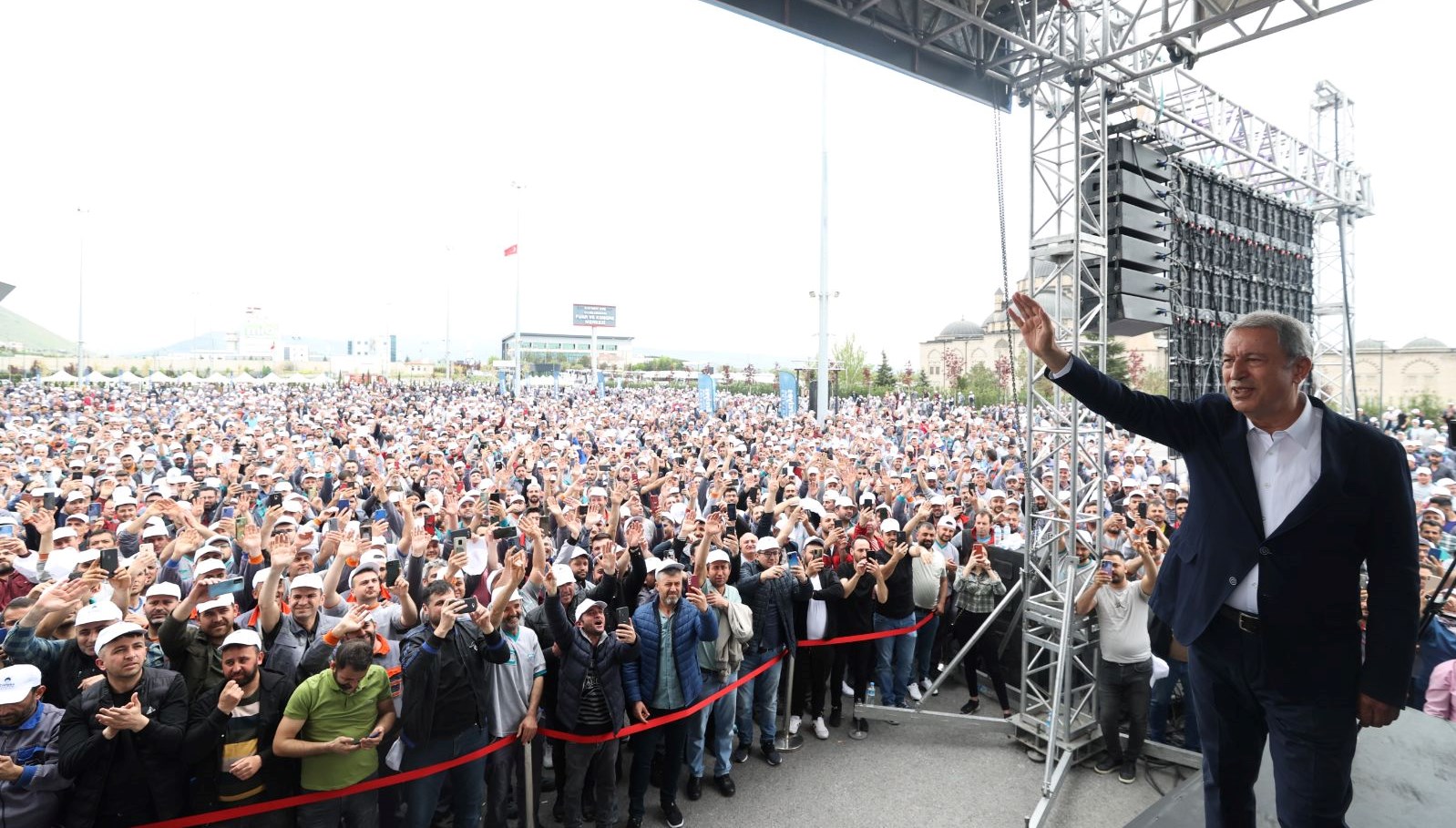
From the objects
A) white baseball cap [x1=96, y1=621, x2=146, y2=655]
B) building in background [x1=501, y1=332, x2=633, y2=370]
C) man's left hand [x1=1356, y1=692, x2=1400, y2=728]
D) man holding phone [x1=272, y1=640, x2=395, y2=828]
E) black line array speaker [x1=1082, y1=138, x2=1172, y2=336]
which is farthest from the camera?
building in background [x1=501, y1=332, x2=633, y2=370]

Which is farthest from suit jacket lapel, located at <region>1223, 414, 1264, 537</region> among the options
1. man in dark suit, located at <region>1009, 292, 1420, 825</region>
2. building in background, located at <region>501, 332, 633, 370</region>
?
building in background, located at <region>501, 332, 633, 370</region>

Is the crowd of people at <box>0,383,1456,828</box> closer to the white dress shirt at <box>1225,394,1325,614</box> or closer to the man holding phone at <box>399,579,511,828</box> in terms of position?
the man holding phone at <box>399,579,511,828</box>

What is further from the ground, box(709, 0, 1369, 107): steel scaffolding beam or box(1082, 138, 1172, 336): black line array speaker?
box(709, 0, 1369, 107): steel scaffolding beam

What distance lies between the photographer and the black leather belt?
1839 mm

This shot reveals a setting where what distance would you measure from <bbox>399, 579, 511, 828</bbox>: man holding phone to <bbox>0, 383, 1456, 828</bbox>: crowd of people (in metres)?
0.02

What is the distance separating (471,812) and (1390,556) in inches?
177

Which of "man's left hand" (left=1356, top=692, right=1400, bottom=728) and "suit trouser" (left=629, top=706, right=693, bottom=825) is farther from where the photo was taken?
"suit trouser" (left=629, top=706, right=693, bottom=825)

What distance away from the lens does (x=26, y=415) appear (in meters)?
22.5

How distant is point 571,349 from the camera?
11475cm

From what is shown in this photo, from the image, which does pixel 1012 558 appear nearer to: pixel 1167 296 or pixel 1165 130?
pixel 1167 296

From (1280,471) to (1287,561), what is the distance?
0.25 m

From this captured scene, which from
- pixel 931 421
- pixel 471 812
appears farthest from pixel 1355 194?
pixel 471 812

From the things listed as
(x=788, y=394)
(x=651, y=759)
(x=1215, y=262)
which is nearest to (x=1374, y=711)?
(x=651, y=759)

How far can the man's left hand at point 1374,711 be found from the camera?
1.73 meters
